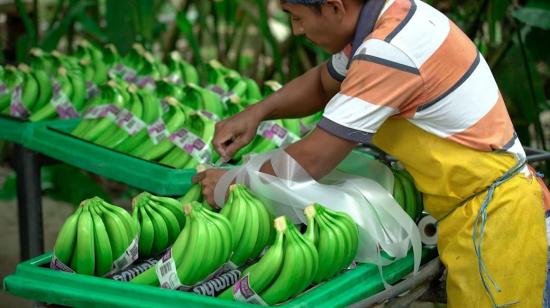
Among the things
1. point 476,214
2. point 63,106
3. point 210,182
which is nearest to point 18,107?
point 63,106

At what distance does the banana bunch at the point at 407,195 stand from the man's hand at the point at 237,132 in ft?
1.32

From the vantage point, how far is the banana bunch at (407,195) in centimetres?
239

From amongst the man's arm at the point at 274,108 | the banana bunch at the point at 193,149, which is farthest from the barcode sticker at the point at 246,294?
the banana bunch at the point at 193,149

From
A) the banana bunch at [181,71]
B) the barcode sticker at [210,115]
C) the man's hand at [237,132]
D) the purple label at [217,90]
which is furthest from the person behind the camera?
the banana bunch at [181,71]

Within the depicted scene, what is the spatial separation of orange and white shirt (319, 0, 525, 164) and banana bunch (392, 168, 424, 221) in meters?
0.26

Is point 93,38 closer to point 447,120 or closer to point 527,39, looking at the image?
point 527,39

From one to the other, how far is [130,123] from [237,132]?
0.57 meters

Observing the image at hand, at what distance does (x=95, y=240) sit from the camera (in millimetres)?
2064

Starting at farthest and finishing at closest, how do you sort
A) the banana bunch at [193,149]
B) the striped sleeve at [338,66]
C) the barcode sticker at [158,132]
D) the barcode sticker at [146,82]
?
the barcode sticker at [146,82], the barcode sticker at [158,132], the banana bunch at [193,149], the striped sleeve at [338,66]

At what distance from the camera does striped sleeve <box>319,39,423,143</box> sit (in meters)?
2.05

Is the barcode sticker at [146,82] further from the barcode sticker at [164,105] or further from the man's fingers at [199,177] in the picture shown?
the man's fingers at [199,177]

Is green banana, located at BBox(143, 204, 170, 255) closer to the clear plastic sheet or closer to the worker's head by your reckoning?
the clear plastic sheet

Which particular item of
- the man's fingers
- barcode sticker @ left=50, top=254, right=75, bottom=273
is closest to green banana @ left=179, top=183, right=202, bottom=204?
the man's fingers

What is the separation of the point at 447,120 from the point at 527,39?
1928 mm
